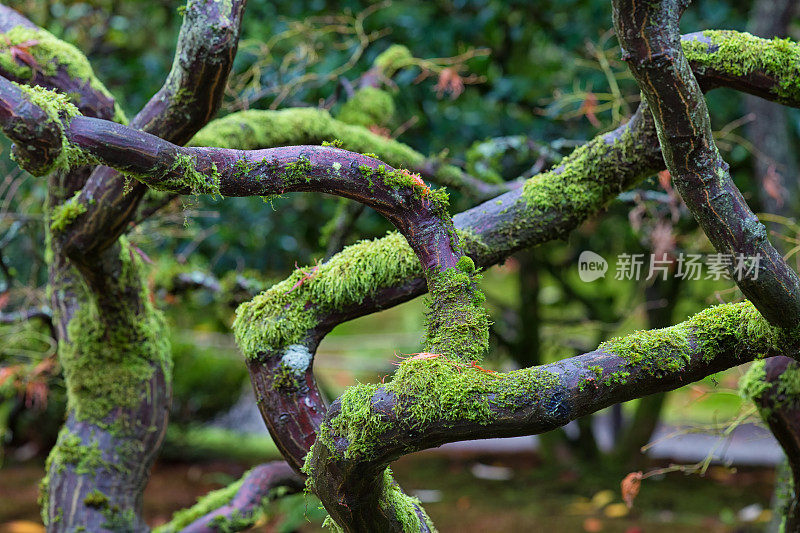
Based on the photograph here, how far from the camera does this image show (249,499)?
9.67 feet

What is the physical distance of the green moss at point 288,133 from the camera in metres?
2.73

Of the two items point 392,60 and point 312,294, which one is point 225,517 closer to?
point 312,294

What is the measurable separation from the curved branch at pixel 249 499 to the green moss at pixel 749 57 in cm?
199

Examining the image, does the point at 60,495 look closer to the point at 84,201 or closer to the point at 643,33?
the point at 84,201

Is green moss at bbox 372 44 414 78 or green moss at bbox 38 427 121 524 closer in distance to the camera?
green moss at bbox 38 427 121 524

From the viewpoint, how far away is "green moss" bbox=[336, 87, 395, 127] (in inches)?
140

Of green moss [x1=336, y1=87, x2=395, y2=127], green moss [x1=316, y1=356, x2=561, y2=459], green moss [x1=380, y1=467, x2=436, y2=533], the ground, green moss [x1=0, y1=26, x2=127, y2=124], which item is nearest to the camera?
green moss [x1=316, y1=356, x2=561, y2=459]

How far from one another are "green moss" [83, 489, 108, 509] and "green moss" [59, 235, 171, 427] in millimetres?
246

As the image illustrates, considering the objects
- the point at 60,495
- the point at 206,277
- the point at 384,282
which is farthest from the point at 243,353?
the point at 206,277

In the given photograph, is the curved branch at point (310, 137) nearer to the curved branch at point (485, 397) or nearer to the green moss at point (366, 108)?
the green moss at point (366, 108)
